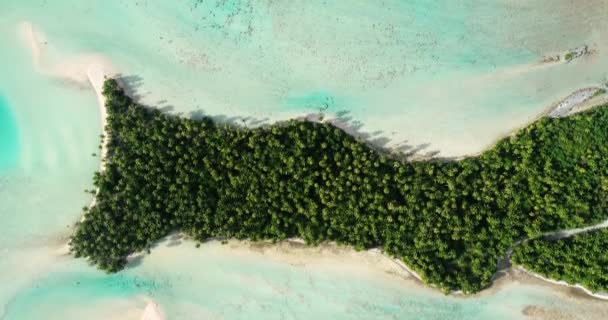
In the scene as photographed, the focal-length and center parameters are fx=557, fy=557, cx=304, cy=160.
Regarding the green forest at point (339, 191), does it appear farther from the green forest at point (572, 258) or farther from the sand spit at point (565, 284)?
the sand spit at point (565, 284)

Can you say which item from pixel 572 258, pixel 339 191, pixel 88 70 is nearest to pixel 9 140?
pixel 88 70

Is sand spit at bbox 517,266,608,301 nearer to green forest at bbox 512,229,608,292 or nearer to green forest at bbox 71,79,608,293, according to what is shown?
green forest at bbox 512,229,608,292

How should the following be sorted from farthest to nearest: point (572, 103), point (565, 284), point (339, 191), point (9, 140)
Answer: point (9, 140), point (572, 103), point (565, 284), point (339, 191)

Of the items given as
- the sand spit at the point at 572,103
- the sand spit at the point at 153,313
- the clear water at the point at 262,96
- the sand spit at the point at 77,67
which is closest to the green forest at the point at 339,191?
the sand spit at the point at 572,103

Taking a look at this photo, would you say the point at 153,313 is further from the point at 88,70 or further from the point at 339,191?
→ the point at 88,70

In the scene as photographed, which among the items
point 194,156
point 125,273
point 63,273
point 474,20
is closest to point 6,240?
point 63,273
